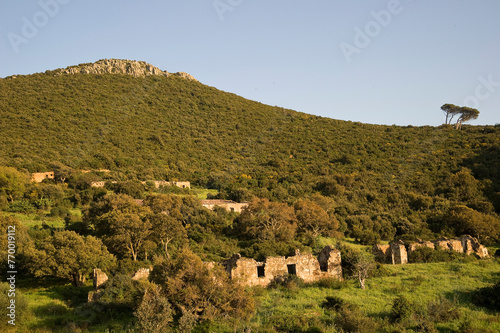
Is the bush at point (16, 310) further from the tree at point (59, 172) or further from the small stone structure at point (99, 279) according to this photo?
the tree at point (59, 172)

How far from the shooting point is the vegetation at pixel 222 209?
11617 mm

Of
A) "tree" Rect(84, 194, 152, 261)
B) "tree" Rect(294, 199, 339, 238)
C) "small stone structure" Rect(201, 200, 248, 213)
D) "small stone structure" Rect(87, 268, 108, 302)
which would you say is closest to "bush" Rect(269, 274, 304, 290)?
"small stone structure" Rect(87, 268, 108, 302)

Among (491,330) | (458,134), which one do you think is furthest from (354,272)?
(458,134)

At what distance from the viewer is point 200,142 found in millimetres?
68125

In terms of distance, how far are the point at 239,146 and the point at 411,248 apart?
163 ft

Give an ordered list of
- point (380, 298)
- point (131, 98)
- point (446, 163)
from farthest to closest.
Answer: point (131, 98), point (446, 163), point (380, 298)

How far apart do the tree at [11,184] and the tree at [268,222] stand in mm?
21521

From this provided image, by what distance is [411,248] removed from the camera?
22.0 meters

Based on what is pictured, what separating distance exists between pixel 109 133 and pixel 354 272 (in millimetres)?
54428

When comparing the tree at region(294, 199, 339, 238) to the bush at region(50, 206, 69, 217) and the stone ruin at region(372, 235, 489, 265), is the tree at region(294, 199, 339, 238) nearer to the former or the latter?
the stone ruin at region(372, 235, 489, 265)

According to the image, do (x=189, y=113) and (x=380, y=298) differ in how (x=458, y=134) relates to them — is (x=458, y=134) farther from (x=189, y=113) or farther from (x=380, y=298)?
(x=380, y=298)

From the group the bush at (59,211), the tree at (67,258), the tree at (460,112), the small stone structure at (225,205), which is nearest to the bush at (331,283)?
the tree at (67,258)

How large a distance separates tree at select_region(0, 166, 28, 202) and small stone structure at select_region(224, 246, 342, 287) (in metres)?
26.7

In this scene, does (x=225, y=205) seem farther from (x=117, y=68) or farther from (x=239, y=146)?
(x=117, y=68)
